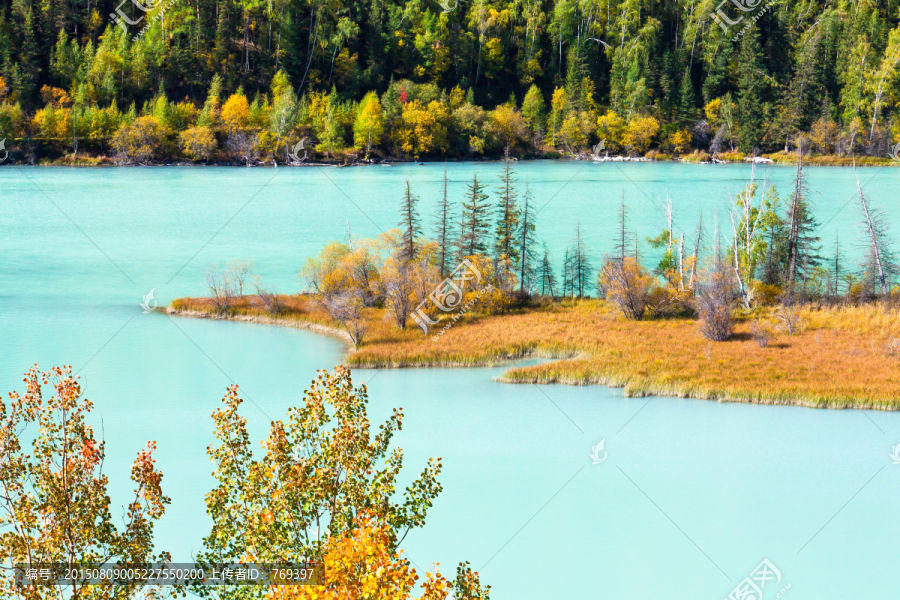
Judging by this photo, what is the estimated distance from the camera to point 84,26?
461ft

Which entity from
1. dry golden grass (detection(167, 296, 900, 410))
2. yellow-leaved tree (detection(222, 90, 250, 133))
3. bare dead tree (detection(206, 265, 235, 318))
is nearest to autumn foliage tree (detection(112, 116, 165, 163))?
yellow-leaved tree (detection(222, 90, 250, 133))

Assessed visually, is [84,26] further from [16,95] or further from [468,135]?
[468,135]

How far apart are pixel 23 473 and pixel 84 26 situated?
482 feet

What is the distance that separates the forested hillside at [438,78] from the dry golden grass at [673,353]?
82927 mm

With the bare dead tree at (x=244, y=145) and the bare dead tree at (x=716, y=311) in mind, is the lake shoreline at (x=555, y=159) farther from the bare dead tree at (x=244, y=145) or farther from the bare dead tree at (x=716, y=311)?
the bare dead tree at (x=716, y=311)

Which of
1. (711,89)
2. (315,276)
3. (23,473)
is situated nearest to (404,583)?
(23,473)

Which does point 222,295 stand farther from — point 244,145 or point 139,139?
point 139,139

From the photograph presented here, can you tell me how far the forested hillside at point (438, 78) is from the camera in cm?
12006

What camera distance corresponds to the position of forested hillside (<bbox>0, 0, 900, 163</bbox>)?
120m

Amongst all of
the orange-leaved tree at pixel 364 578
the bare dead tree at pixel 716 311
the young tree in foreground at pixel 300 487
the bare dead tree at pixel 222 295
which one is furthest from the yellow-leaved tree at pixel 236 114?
the orange-leaved tree at pixel 364 578

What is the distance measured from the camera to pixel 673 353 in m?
35.5
